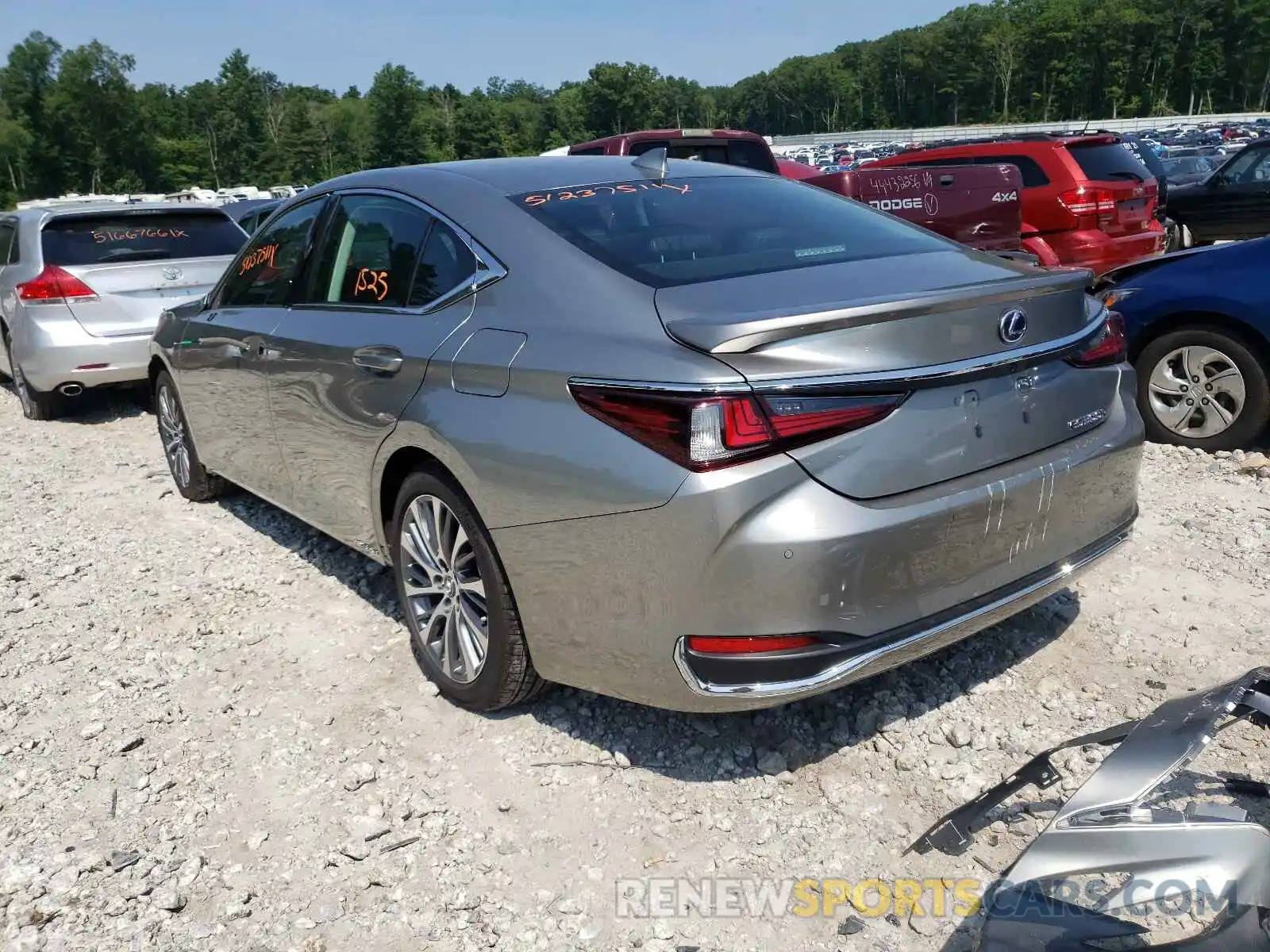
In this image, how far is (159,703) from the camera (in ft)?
11.6

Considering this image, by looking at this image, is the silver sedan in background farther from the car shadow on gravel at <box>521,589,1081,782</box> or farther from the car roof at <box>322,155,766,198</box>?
the car shadow on gravel at <box>521,589,1081,782</box>

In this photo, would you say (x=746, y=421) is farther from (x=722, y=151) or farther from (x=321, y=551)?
(x=722, y=151)

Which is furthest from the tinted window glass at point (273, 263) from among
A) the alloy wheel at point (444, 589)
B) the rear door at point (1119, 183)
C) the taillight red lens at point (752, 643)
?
the rear door at point (1119, 183)

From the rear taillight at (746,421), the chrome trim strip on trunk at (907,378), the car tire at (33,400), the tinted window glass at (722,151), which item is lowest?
the car tire at (33,400)

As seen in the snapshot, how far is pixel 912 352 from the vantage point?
2406mm

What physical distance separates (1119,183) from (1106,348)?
7288 mm

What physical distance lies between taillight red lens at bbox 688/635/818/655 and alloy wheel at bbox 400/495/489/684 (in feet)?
2.76

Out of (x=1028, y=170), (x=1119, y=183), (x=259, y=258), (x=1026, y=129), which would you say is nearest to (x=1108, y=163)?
(x=1119, y=183)

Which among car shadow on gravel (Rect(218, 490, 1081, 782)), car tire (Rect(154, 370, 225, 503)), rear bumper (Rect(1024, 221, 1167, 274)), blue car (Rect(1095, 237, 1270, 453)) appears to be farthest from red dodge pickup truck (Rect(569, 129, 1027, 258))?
car shadow on gravel (Rect(218, 490, 1081, 782))

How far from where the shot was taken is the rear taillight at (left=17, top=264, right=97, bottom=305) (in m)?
7.63

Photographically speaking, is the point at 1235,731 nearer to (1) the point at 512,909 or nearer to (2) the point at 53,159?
(1) the point at 512,909

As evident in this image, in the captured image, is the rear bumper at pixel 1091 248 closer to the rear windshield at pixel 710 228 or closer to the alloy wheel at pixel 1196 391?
the alloy wheel at pixel 1196 391

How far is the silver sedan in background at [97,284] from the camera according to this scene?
25.0ft

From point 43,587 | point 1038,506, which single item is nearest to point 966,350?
point 1038,506
